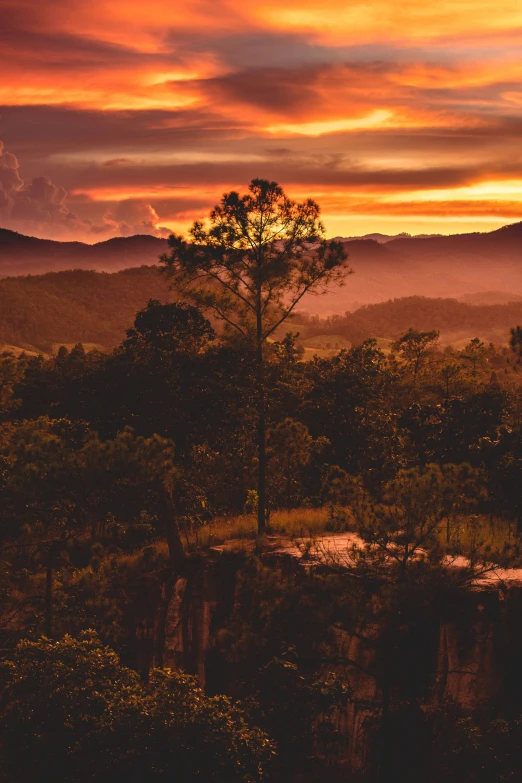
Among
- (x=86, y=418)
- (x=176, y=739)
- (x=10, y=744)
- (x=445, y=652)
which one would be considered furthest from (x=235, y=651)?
(x=86, y=418)

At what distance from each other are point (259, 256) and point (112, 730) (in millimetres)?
17583

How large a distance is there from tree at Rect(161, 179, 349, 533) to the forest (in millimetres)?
83

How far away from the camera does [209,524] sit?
108 ft

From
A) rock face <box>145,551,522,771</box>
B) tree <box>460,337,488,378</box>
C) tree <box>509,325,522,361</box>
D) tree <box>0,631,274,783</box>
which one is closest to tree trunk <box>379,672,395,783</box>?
rock face <box>145,551,522,771</box>

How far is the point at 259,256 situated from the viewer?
28.0 m

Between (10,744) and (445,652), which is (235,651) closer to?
(10,744)

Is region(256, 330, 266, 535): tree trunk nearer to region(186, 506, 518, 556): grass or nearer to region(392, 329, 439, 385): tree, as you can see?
region(186, 506, 518, 556): grass

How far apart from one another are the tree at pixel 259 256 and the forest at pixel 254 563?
8 cm

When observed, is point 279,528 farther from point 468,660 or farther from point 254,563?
point 254,563

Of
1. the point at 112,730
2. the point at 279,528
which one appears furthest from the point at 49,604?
the point at 112,730

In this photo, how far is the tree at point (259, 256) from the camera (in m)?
27.9

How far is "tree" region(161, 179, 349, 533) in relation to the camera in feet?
91.4

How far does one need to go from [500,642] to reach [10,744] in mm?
12949

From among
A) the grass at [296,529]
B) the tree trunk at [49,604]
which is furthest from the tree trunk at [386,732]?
the tree trunk at [49,604]
